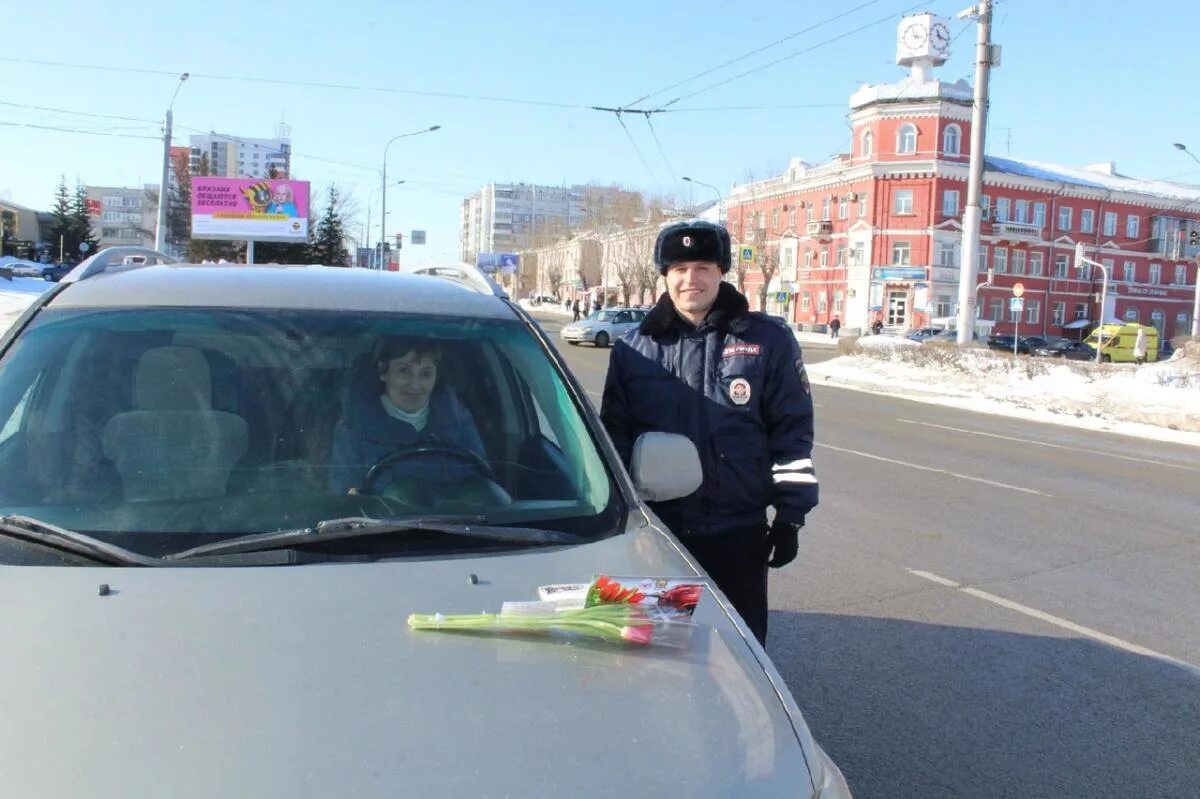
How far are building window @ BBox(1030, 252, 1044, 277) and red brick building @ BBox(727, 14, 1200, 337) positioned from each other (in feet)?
0.23

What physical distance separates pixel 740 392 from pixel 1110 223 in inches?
3157

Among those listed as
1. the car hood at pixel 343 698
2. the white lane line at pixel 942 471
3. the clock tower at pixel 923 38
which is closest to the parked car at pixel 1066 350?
the clock tower at pixel 923 38

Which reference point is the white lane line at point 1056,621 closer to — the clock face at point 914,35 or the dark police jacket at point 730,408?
the dark police jacket at point 730,408

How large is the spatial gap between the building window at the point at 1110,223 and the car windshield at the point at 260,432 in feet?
263

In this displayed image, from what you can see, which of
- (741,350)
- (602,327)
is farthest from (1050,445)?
(602,327)

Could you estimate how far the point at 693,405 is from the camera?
3.30 m

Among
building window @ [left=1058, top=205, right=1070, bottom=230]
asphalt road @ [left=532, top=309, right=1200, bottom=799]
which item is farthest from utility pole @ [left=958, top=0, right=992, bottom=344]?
building window @ [left=1058, top=205, right=1070, bottom=230]

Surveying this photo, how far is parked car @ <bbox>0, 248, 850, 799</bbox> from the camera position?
1510 millimetres

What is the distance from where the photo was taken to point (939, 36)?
60031 millimetres

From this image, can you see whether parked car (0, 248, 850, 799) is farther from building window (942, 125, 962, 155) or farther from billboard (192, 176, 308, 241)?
building window (942, 125, 962, 155)

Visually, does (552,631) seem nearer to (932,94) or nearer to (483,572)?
(483,572)

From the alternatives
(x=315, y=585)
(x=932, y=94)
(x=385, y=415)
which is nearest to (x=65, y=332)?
(x=385, y=415)

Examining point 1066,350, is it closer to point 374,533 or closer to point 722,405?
point 722,405

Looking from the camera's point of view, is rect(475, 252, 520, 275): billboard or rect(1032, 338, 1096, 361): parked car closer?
rect(1032, 338, 1096, 361): parked car
